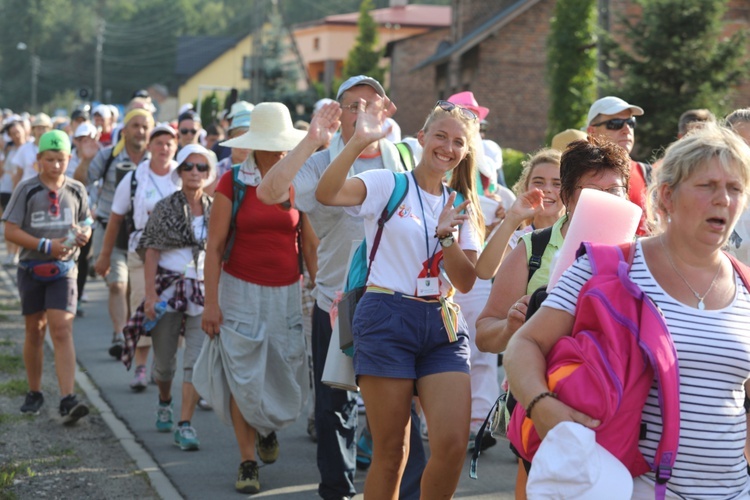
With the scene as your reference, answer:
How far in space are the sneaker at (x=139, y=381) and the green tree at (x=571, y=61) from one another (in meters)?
22.6

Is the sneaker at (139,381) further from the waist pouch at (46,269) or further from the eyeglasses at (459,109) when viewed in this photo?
the eyeglasses at (459,109)

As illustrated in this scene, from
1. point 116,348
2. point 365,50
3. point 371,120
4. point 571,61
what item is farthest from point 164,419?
point 365,50

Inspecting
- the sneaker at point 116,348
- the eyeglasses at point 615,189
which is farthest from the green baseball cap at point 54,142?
the eyeglasses at point 615,189

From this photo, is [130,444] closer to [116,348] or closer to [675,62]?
[116,348]

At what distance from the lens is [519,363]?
11.1 ft

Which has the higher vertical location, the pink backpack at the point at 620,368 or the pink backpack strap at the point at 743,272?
the pink backpack strap at the point at 743,272

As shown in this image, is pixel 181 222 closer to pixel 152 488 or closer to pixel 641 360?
pixel 152 488

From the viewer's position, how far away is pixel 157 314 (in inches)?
331

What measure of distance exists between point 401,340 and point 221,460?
3.04 meters

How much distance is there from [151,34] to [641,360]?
12423 centimetres

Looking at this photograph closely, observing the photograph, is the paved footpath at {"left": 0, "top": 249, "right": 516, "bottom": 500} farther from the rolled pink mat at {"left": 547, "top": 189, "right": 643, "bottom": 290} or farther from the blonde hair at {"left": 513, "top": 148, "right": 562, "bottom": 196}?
the rolled pink mat at {"left": 547, "top": 189, "right": 643, "bottom": 290}

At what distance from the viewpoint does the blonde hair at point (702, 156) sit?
3.32 metres

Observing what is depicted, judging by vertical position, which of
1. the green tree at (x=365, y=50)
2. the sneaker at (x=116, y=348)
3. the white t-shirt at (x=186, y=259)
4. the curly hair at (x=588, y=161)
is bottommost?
the sneaker at (x=116, y=348)

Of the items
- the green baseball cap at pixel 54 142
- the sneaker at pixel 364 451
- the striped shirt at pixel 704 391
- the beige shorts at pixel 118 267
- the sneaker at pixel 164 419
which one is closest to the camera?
the striped shirt at pixel 704 391
